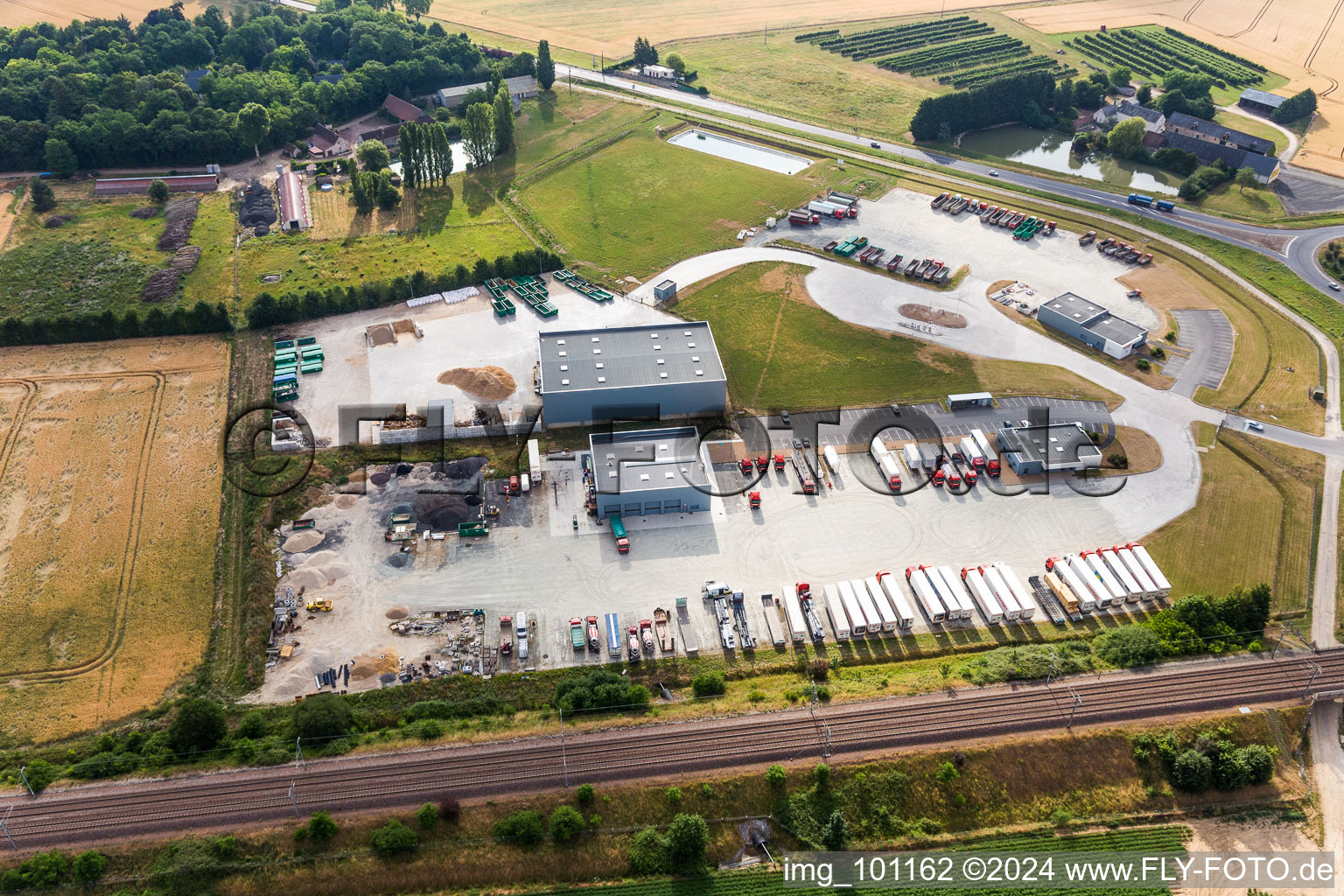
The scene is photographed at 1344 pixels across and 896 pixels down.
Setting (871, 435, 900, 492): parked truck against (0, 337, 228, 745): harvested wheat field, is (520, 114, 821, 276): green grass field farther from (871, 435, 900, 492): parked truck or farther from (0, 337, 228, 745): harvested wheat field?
(0, 337, 228, 745): harvested wheat field

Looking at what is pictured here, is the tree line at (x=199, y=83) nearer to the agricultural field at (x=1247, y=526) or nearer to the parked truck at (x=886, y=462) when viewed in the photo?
the parked truck at (x=886, y=462)

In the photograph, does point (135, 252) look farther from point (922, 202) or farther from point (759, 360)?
point (922, 202)

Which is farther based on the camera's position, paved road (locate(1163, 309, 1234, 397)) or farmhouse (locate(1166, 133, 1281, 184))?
farmhouse (locate(1166, 133, 1281, 184))

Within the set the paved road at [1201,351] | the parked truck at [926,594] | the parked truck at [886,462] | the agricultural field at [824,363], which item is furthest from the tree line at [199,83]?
the paved road at [1201,351]

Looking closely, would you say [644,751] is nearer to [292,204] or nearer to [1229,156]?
[292,204]

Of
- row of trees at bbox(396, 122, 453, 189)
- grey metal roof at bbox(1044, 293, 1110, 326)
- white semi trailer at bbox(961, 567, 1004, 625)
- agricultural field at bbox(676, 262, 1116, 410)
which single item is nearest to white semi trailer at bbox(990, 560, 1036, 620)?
white semi trailer at bbox(961, 567, 1004, 625)

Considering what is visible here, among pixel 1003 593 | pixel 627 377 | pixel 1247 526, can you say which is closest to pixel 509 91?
pixel 627 377

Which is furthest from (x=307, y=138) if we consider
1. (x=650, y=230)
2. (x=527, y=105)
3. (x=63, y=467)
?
(x=63, y=467)
